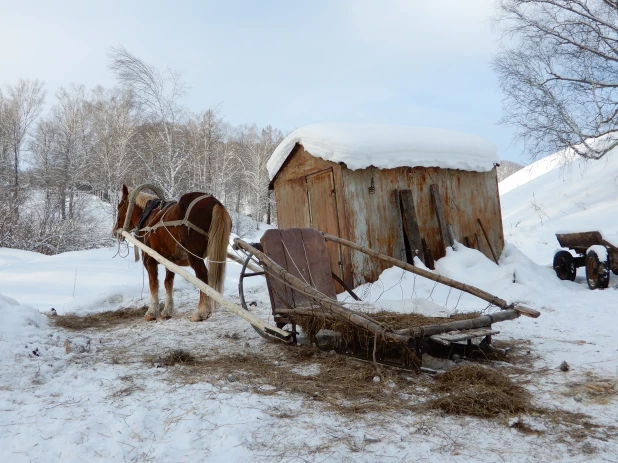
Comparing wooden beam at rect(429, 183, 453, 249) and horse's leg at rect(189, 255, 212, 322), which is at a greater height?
wooden beam at rect(429, 183, 453, 249)

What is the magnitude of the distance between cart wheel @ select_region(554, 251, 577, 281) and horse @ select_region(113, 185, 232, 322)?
22.8 ft

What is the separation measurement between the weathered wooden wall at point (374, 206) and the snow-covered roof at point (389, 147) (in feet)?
0.63

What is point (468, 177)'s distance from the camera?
357 inches

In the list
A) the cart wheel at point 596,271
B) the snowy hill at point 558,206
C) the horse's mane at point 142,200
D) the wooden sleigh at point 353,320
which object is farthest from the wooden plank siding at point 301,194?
the snowy hill at point 558,206

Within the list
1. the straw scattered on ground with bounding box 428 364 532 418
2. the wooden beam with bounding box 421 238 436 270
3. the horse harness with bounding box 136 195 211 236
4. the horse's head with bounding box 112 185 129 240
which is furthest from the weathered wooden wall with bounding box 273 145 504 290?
the straw scattered on ground with bounding box 428 364 532 418

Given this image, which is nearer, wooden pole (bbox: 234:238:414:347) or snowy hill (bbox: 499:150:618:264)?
wooden pole (bbox: 234:238:414:347)

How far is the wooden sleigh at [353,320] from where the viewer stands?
327 centimetres

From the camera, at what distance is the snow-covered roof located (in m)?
7.65

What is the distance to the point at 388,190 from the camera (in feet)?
26.4

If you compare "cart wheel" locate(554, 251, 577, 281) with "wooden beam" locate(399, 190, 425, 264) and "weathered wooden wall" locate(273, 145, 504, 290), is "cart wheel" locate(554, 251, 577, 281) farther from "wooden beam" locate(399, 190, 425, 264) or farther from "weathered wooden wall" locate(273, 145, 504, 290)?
"wooden beam" locate(399, 190, 425, 264)

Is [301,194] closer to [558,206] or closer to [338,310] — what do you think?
[338,310]

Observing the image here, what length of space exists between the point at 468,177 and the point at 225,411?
7.84 metres


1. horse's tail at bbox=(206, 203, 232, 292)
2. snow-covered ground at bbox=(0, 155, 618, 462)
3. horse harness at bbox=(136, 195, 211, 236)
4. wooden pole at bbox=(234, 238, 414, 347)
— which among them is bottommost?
snow-covered ground at bbox=(0, 155, 618, 462)

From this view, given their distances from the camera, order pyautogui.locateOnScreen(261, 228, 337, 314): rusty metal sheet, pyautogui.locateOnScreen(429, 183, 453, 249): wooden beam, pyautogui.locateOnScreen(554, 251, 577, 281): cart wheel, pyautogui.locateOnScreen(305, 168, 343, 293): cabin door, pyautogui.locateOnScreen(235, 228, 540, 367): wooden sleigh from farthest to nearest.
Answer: pyautogui.locateOnScreen(554, 251, 577, 281): cart wheel
pyautogui.locateOnScreen(429, 183, 453, 249): wooden beam
pyautogui.locateOnScreen(305, 168, 343, 293): cabin door
pyautogui.locateOnScreen(261, 228, 337, 314): rusty metal sheet
pyautogui.locateOnScreen(235, 228, 540, 367): wooden sleigh
